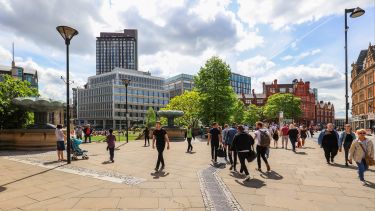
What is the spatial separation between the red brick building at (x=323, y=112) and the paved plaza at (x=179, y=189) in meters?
119

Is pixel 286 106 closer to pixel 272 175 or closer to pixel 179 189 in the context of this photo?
pixel 272 175

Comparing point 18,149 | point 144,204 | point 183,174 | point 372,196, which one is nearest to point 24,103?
point 18,149

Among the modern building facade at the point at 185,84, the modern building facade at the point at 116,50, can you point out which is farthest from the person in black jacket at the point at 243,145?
the modern building facade at the point at 116,50

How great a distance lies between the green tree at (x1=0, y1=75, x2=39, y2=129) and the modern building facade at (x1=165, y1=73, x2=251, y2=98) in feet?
304

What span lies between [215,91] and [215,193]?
33.3 m

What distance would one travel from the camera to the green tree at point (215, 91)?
3969 cm

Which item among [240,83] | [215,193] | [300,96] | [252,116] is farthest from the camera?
[240,83]

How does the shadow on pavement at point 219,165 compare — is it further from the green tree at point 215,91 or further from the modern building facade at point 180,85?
the modern building facade at point 180,85

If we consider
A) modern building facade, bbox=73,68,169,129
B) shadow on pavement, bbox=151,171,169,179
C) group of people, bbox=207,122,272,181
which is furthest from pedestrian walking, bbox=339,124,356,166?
modern building facade, bbox=73,68,169,129

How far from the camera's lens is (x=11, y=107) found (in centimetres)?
1916

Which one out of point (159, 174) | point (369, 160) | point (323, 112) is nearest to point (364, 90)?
point (369, 160)

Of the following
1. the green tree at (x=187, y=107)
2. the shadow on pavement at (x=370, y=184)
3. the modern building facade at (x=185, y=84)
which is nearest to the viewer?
the shadow on pavement at (x=370, y=184)

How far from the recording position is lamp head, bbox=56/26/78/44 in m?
11.6

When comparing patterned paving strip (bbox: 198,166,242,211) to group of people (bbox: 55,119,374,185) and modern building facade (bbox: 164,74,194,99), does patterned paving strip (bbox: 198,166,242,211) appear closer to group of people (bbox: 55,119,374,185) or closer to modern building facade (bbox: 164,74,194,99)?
group of people (bbox: 55,119,374,185)
